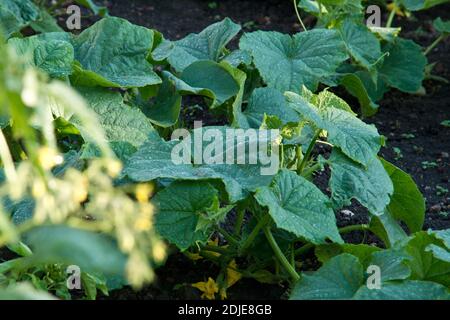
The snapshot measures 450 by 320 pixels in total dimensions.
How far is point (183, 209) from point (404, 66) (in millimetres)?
1788

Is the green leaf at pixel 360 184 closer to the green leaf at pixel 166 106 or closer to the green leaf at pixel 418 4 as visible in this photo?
the green leaf at pixel 166 106

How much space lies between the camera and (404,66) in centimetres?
374

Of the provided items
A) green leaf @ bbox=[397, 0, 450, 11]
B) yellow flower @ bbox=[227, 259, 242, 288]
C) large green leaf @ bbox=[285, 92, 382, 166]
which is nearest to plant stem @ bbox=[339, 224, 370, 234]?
large green leaf @ bbox=[285, 92, 382, 166]

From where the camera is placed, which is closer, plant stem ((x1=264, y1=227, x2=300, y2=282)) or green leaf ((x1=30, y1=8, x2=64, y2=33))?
plant stem ((x1=264, y1=227, x2=300, y2=282))

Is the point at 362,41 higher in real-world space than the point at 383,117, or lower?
higher

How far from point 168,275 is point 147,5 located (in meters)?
2.48

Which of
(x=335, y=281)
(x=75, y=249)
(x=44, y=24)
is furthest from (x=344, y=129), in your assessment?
(x=44, y=24)

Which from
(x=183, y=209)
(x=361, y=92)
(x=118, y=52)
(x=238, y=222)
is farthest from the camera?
(x=361, y=92)

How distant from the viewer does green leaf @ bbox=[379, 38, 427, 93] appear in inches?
145

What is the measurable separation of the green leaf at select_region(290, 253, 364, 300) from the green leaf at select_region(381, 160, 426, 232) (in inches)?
19.6

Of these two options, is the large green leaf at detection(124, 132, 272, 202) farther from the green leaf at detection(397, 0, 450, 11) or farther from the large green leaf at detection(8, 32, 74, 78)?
the green leaf at detection(397, 0, 450, 11)

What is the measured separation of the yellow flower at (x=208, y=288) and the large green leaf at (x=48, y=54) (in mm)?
721

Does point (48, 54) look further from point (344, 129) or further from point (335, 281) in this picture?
point (335, 281)

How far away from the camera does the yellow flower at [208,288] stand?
242cm
